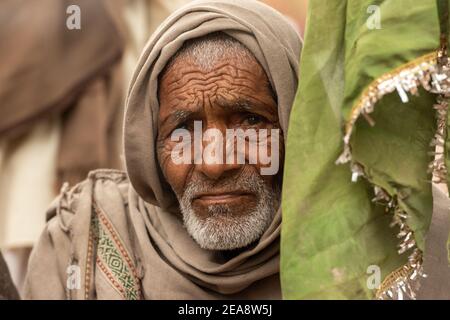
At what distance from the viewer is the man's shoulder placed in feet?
10.8

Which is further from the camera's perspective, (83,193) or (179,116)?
(83,193)

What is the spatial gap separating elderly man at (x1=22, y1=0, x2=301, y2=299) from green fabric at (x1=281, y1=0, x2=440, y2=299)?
1.68 ft

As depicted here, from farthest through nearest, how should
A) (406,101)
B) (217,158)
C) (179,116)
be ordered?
(179,116) → (217,158) → (406,101)

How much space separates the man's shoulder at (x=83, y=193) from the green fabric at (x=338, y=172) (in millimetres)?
1042

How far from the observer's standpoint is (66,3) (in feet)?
18.3

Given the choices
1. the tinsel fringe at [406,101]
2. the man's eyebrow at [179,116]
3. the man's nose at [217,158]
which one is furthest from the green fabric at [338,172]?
the man's eyebrow at [179,116]

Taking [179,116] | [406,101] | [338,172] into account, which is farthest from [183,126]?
[406,101]

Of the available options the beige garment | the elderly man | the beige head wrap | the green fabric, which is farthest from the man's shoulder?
the beige garment

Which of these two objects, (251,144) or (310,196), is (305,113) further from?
(251,144)

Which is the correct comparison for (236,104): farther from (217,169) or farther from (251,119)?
(217,169)

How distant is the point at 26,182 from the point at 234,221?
2.72 meters

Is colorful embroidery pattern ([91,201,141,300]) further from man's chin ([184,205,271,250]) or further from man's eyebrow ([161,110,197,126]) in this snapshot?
man's eyebrow ([161,110,197,126])

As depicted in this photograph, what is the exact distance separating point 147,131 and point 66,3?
2.65 m

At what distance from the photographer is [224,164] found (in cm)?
291
